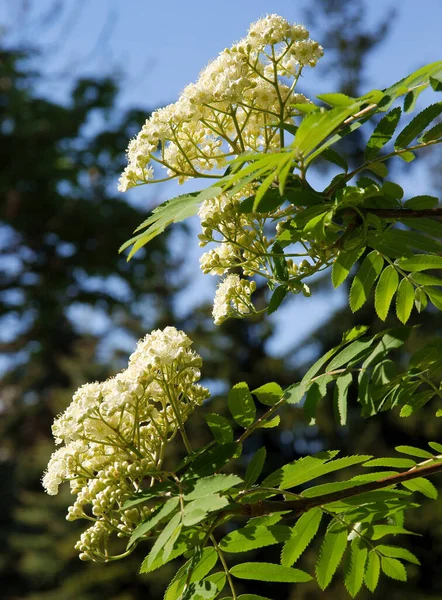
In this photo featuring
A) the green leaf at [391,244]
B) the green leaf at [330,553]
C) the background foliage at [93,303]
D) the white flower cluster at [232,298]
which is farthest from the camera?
the background foliage at [93,303]

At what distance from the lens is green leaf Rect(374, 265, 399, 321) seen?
1646mm

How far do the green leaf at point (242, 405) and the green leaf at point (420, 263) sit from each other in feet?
1.34

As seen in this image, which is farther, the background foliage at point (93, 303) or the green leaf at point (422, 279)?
the background foliage at point (93, 303)

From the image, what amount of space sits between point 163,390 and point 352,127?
629 millimetres

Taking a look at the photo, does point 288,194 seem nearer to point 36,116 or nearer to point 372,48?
point 36,116

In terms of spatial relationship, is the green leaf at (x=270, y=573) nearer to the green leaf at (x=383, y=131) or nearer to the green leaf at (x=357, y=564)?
the green leaf at (x=357, y=564)

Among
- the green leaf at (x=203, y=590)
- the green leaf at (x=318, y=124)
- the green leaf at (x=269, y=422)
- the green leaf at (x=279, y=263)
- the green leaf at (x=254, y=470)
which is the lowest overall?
the green leaf at (x=203, y=590)

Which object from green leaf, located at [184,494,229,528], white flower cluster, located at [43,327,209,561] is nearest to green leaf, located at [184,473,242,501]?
green leaf, located at [184,494,229,528]

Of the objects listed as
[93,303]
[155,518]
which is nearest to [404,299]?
[155,518]

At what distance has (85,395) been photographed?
1.56m

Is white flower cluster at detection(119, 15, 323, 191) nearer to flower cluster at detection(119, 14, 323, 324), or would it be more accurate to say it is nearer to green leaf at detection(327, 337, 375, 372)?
flower cluster at detection(119, 14, 323, 324)

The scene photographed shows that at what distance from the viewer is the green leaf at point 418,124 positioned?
142cm

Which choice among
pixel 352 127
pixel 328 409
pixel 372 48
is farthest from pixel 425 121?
pixel 372 48

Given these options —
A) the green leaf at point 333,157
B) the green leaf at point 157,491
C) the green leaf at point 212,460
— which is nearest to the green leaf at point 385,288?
the green leaf at point 333,157
